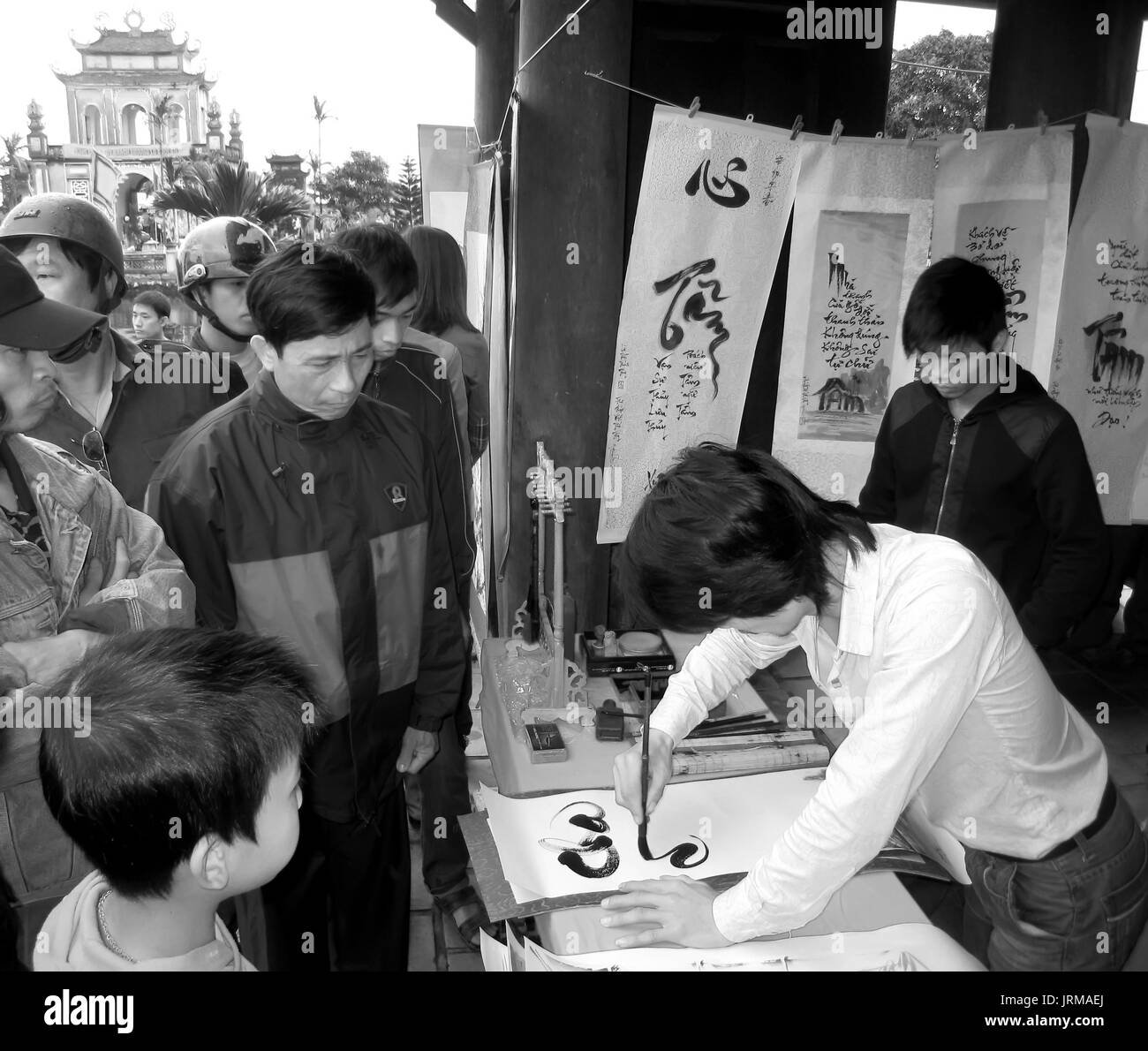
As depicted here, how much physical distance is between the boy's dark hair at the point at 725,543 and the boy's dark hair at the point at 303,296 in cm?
95

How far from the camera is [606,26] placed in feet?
9.78

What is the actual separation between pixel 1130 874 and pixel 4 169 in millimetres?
9145

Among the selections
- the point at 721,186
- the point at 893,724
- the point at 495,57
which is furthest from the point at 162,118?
the point at 893,724

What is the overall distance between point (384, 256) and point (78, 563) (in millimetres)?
1560

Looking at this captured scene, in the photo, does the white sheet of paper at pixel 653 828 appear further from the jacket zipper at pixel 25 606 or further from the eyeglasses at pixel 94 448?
the eyeglasses at pixel 94 448

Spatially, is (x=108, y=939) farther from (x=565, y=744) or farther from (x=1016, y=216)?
(x=1016, y=216)

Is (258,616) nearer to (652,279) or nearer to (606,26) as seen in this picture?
(652,279)

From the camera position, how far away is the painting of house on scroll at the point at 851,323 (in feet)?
11.0

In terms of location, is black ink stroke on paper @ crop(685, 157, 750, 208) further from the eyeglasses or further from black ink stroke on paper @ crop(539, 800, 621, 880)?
black ink stroke on paper @ crop(539, 800, 621, 880)

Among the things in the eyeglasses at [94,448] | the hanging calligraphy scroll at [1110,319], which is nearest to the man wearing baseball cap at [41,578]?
the eyeglasses at [94,448]

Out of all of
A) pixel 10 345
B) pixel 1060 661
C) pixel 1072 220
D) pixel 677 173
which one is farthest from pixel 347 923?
pixel 1060 661

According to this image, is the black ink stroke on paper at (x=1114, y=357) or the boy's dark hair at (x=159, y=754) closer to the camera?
the boy's dark hair at (x=159, y=754)

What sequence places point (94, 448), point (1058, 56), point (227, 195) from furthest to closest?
point (227, 195)
point (1058, 56)
point (94, 448)

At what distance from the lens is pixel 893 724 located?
129 centimetres
